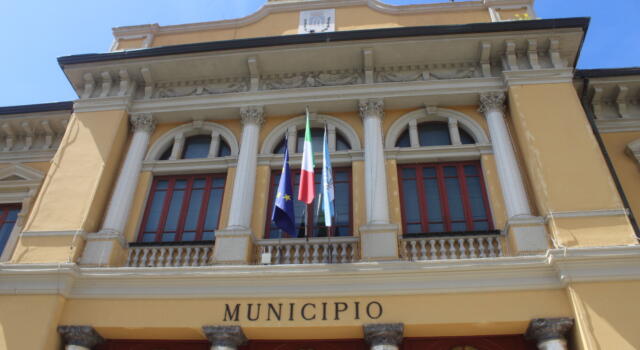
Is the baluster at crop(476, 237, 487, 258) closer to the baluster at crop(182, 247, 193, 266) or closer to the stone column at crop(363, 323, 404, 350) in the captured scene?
the stone column at crop(363, 323, 404, 350)

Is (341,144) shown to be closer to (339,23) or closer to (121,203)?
(339,23)

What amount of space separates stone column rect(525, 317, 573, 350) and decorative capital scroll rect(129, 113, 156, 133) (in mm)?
8607

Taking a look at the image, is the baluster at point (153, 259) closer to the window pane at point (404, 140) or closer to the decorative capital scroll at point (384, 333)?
the decorative capital scroll at point (384, 333)

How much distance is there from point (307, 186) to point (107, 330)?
4111 millimetres

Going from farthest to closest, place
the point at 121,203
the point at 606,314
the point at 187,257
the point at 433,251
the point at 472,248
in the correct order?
the point at 121,203 < the point at 187,257 < the point at 433,251 < the point at 472,248 < the point at 606,314

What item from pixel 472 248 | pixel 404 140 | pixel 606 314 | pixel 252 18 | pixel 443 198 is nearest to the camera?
pixel 606 314

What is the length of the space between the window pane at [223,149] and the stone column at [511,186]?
5.60m

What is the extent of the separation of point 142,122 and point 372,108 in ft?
16.9

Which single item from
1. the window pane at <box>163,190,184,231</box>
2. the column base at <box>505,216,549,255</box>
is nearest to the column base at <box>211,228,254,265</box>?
the window pane at <box>163,190,184,231</box>

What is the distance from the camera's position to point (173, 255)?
9.38 metres

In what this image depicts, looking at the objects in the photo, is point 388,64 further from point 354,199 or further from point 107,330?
point 107,330

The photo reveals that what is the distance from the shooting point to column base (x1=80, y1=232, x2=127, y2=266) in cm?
911

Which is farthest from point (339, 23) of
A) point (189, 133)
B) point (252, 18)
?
point (189, 133)

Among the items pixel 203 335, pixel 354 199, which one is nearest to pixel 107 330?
pixel 203 335
